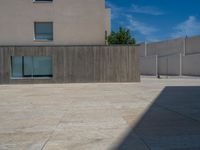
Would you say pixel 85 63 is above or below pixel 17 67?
above

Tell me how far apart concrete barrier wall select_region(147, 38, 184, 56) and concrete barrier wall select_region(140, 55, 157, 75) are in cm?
190

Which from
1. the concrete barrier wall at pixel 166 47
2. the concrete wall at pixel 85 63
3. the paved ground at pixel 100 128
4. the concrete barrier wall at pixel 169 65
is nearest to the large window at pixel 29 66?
the concrete wall at pixel 85 63

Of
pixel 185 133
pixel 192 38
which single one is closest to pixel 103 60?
pixel 185 133

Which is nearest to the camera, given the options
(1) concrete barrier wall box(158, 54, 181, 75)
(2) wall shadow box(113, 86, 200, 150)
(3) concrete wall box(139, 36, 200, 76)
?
(2) wall shadow box(113, 86, 200, 150)

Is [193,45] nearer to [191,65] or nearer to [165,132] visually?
[191,65]

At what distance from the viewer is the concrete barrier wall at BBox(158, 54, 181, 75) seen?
4538 centimetres

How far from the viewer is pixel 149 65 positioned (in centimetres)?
5244

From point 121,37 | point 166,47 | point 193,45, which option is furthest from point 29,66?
point 166,47

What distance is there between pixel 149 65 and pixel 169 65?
553 cm

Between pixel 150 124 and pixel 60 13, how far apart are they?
18.2 metres

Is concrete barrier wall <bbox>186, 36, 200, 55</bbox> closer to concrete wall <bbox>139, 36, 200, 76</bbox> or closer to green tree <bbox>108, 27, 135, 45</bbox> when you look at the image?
concrete wall <bbox>139, 36, 200, 76</bbox>

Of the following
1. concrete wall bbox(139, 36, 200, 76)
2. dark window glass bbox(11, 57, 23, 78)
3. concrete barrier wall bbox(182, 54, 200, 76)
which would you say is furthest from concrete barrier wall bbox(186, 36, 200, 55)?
dark window glass bbox(11, 57, 23, 78)

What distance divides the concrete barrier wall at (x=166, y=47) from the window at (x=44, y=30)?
95.8ft

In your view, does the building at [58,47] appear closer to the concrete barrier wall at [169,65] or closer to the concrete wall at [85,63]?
the concrete wall at [85,63]
